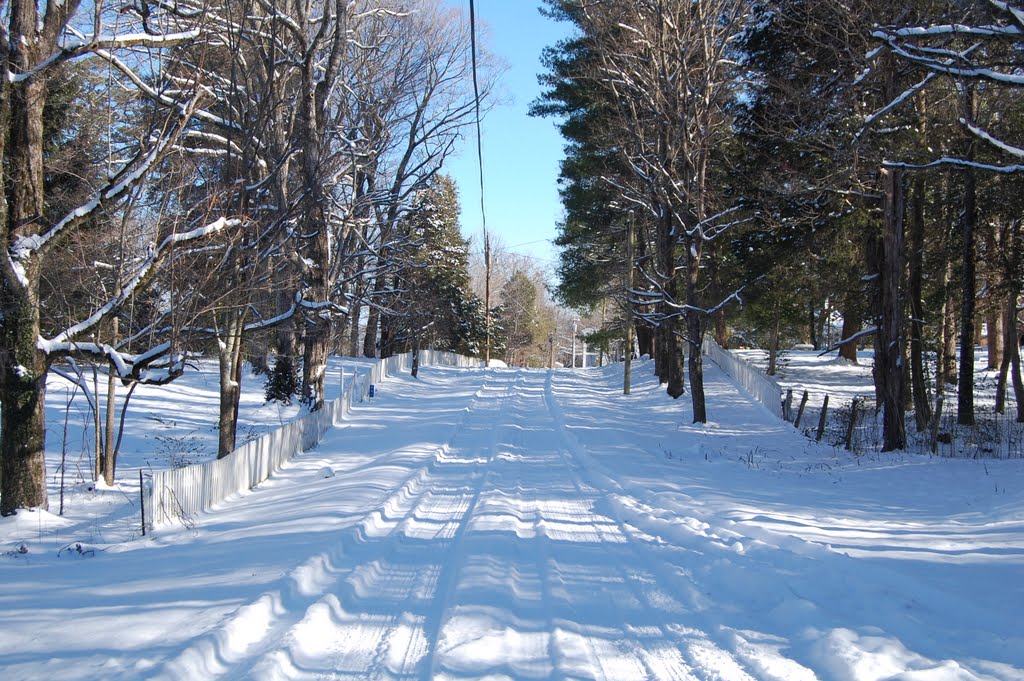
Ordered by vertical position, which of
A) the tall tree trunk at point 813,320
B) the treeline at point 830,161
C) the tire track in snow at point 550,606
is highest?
the treeline at point 830,161

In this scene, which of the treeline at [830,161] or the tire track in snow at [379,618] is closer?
the tire track in snow at [379,618]

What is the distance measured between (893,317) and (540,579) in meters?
12.1

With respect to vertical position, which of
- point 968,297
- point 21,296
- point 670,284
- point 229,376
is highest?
point 670,284

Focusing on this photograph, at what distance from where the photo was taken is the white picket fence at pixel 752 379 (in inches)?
871

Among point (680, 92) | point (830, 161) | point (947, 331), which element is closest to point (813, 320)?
point (947, 331)

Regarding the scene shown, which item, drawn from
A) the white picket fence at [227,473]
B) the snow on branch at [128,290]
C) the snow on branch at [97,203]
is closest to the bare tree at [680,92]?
the white picket fence at [227,473]

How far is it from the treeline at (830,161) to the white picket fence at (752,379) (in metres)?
2.79

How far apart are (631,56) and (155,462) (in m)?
15.9

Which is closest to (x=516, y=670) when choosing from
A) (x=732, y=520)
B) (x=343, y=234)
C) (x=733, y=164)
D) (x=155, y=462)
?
(x=732, y=520)

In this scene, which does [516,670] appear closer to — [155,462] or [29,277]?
[29,277]

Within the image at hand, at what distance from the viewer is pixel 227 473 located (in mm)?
10648

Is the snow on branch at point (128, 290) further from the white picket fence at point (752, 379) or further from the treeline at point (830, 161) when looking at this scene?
the white picket fence at point (752, 379)

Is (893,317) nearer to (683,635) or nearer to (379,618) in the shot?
(683,635)

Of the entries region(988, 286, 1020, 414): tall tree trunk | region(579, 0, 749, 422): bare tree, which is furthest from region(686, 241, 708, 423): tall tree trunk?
region(988, 286, 1020, 414): tall tree trunk
